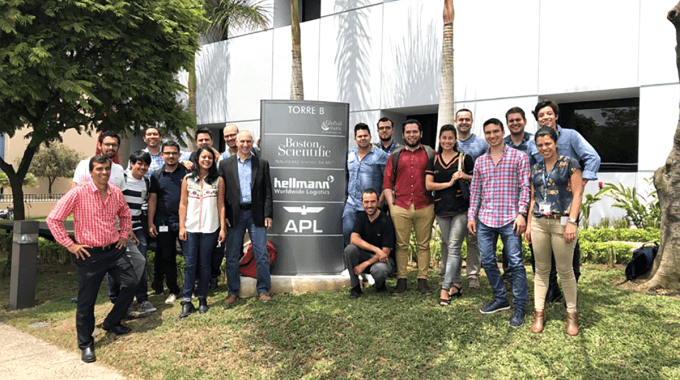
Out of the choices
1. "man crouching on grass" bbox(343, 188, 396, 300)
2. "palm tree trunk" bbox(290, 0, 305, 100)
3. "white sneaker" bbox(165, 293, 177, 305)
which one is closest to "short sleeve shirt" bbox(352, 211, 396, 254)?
"man crouching on grass" bbox(343, 188, 396, 300)

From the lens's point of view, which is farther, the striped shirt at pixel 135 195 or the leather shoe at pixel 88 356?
the striped shirt at pixel 135 195

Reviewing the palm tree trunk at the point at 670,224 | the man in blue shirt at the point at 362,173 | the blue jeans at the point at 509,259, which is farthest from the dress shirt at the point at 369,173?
the palm tree trunk at the point at 670,224

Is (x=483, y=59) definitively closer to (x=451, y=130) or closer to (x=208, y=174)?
(x=451, y=130)

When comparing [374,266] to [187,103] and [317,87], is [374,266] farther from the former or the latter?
[187,103]

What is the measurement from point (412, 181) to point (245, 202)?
1998 mm

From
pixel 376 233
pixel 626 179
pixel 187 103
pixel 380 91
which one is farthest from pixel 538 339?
pixel 187 103

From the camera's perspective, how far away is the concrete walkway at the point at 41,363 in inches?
192

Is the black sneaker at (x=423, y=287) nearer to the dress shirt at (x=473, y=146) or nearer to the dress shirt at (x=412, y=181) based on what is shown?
the dress shirt at (x=412, y=181)

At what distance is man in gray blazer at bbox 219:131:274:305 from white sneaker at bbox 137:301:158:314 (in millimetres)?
902

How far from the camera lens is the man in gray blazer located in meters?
6.27

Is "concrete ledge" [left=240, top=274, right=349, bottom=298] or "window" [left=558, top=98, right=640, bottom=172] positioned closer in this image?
"concrete ledge" [left=240, top=274, right=349, bottom=298]

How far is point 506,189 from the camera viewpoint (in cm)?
515

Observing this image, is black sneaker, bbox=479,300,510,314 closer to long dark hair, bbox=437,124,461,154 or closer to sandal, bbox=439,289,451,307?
sandal, bbox=439,289,451,307

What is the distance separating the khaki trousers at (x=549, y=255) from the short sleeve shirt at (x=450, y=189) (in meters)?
1.06
